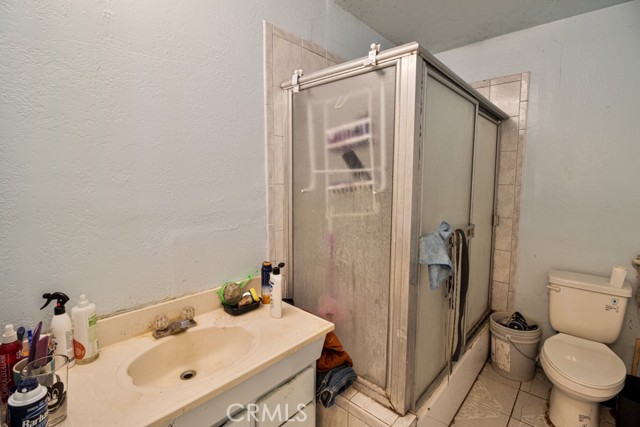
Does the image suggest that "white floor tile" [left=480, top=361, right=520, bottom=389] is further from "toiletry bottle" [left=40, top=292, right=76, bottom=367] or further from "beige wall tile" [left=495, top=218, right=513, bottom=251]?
"toiletry bottle" [left=40, top=292, right=76, bottom=367]

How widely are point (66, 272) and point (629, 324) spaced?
290cm

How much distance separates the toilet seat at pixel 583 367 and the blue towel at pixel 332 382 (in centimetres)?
115

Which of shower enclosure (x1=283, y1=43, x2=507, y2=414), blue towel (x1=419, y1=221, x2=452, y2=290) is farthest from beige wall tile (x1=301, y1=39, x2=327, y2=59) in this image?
blue towel (x1=419, y1=221, x2=452, y2=290)

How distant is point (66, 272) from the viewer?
938mm

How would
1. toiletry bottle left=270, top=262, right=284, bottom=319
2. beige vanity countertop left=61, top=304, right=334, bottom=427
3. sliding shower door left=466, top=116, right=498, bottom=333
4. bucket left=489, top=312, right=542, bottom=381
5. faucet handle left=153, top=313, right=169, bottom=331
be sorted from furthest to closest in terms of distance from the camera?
bucket left=489, top=312, right=542, bottom=381 < sliding shower door left=466, top=116, right=498, bottom=333 < toiletry bottle left=270, top=262, right=284, bottom=319 < faucet handle left=153, top=313, right=169, bottom=331 < beige vanity countertop left=61, top=304, right=334, bottom=427

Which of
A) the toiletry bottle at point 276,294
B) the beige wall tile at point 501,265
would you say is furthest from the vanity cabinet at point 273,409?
the beige wall tile at point 501,265

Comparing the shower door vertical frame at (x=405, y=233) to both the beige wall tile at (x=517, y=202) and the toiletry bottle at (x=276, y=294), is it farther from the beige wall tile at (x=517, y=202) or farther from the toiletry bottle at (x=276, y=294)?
the beige wall tile at (x=517, y=202)

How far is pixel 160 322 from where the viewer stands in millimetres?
1108

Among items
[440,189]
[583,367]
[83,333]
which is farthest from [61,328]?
[583,367]

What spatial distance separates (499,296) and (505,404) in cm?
75

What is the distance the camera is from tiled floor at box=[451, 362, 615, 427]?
1.68 meters

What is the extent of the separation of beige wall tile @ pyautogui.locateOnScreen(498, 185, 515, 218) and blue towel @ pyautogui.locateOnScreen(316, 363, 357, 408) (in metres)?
1.66

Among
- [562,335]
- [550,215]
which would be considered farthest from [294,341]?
[550,215]

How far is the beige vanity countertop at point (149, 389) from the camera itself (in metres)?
0.72
